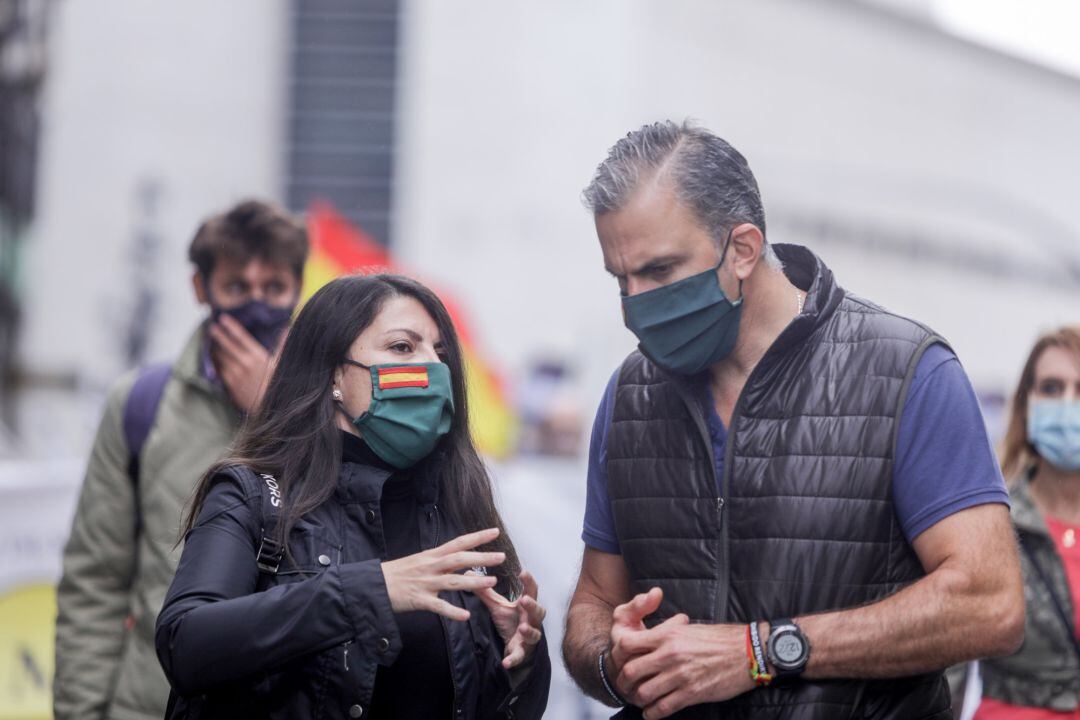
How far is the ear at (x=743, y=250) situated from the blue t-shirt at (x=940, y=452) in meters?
0.39

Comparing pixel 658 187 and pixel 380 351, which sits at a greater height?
pixel 658 187

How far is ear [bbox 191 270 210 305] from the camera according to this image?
4059 millimetres

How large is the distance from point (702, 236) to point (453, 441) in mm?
714

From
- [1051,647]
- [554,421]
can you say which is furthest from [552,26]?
[1051,647]

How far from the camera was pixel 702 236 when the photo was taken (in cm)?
289

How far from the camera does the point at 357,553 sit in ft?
9.28

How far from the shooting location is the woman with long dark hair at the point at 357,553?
2.59 m

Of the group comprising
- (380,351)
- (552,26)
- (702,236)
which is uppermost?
(552,26)

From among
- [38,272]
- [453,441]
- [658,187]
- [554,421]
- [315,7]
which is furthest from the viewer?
[315,7]

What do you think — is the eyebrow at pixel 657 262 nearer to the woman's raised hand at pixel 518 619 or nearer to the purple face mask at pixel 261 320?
the woman's raised hand at pixel 518 619

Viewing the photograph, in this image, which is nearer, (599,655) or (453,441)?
(599,655)

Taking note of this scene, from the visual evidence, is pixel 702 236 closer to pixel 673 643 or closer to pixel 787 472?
pixel 787 472

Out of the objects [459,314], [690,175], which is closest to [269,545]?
[690,175]

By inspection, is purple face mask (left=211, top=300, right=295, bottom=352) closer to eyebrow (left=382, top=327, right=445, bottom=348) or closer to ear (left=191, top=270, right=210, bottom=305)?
ear (left=191, top=270, right=210, bottom=305)
